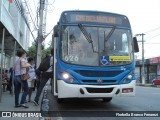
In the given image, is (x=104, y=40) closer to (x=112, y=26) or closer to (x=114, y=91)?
(x=112, y=26)

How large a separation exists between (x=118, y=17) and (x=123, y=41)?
36.6 inches

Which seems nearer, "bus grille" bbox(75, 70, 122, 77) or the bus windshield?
"bus grille" bbox(75, 70, 122, 77)

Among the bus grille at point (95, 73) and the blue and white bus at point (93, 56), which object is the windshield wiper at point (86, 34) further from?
the bus grille at point (95, 73)

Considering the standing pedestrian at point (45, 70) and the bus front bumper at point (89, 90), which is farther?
the standing pedestrian at point (45, 70)

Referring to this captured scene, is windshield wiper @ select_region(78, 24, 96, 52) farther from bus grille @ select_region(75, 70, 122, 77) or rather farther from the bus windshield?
bus grille @ select_region(75, 70, 122, 77)

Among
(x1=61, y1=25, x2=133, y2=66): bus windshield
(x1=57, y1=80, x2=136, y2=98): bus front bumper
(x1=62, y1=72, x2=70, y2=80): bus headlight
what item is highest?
(x1=61, y1=25, x2=133, y2=66): bus windshield

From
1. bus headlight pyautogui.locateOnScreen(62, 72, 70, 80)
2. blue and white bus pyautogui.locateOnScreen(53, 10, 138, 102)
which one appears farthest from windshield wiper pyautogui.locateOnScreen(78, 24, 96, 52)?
bus headlight pyautogui.locateOnScreen(62, 72, 70, 80)

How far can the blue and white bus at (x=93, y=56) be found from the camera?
9.34 metres

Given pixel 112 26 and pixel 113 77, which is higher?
pixel 112 26

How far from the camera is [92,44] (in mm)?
9758

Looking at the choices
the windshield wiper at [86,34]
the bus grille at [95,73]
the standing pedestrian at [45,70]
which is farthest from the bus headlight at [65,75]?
the standing pedestrian at [45,70]

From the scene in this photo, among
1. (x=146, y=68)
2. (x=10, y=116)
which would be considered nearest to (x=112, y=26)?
(x=10, y=116)

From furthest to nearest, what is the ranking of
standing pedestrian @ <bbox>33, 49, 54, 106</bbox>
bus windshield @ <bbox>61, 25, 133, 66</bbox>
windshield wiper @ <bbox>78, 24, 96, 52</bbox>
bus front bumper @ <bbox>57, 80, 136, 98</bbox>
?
standing pedestrian @ <bbox>33, 49, 54, 106</bbox> → windshield wiper @ <bbox>78, 24, 96, 52</bbox> → bus windshield @ <bbox>61, 25, 133, 66</bbox> → bus front bumper @ <bbox>57, 80, 136, 98</bbox>

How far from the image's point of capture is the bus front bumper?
363 inches
